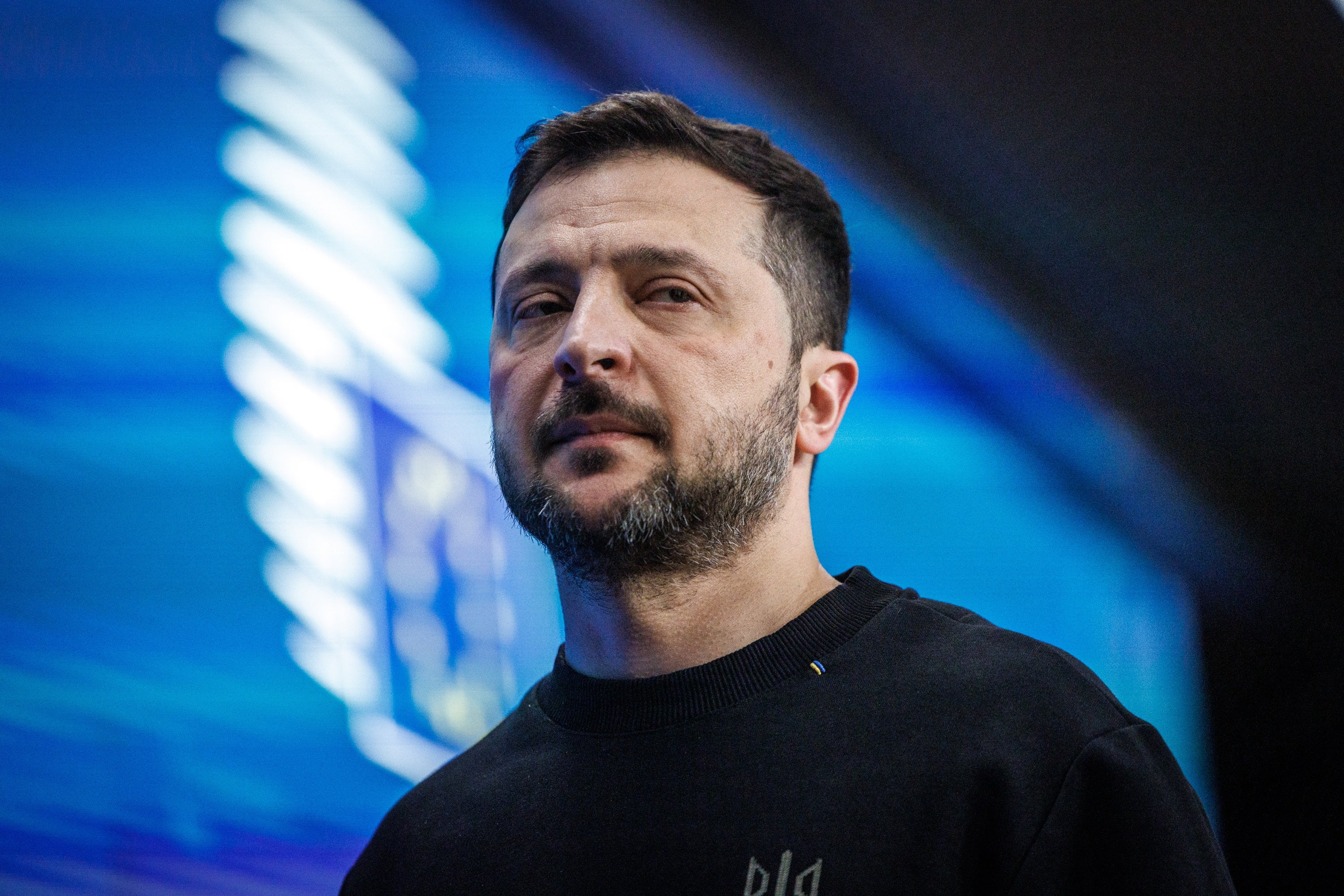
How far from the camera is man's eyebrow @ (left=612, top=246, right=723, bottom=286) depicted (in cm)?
112

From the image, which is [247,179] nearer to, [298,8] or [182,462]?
[298,8]

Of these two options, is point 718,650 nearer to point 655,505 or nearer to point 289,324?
point 655,505

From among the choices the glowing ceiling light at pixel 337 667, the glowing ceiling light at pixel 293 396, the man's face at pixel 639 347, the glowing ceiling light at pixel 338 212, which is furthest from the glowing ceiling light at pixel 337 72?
the glowing ceiling light at pixel 337 667

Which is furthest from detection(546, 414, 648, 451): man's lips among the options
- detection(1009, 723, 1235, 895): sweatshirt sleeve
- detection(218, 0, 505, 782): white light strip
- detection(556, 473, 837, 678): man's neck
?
detection(218, 0, 505, 782): white light strip

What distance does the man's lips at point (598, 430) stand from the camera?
1.06 metres

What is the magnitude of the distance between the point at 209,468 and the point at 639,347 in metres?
1.30

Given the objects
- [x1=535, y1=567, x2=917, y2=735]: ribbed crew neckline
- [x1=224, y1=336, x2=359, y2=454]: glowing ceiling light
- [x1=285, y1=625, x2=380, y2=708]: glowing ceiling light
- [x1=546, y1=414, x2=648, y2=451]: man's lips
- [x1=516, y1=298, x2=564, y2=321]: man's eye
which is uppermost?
[x1=224, y1=336, x2=359, y2=454]: glowing ceiling light

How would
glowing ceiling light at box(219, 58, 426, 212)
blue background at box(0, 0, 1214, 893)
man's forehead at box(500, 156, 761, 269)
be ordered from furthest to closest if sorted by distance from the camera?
Answer: glowing ceiling light at box(219, 58, 426, 212)
blue background at box(0, 0, 1214, 893)
man's forehead at box(500, 156, 761, 269)

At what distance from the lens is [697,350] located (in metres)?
1.09

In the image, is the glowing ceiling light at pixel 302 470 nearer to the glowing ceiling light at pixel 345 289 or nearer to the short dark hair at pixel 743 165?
the glowing ceiling light at pixel 345 289

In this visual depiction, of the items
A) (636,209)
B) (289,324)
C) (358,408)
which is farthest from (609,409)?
(289,324)

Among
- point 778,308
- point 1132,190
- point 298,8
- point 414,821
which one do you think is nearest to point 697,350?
point 778,308

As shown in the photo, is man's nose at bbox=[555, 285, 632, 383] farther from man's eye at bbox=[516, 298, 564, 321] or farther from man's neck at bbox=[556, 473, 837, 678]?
man's neck at bbox=[556, 473, 837, 678]

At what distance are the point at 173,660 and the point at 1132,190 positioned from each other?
2205 mm
